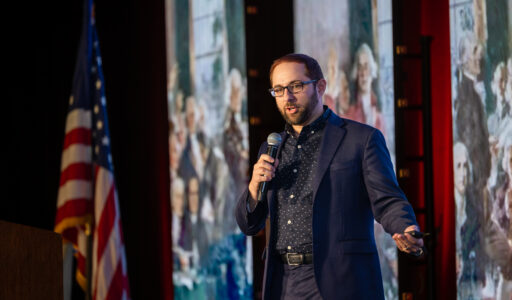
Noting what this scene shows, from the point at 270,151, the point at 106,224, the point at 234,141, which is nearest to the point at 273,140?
the point at 270,151

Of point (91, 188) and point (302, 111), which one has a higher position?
point (302, 111)

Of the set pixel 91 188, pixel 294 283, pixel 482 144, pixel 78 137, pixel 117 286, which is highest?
pixel 78 137

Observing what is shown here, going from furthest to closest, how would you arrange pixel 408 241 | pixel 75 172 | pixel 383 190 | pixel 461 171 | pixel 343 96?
1. pixel 75 172
2. pixel 343 96
3. pixel 461 171
4. pixel 383 190
5. pixel 408 241

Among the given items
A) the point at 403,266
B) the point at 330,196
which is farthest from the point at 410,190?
the point at 330,196

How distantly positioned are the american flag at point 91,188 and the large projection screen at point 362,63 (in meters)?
2.02

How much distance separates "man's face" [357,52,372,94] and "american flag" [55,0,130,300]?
233cm

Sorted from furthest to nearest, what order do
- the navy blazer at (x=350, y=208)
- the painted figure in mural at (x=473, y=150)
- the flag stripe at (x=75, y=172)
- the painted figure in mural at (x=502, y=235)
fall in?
the flag stripe at (x=75, y=172) < the painted figure in mural at (x=473, y=150) < the painted figure in mural at (x=502, y=235) < the navy blazer at (x=350, y=208)

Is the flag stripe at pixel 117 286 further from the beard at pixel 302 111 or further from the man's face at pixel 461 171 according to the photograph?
the beard at pixel 302 111

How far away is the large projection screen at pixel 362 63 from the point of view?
3725 mm

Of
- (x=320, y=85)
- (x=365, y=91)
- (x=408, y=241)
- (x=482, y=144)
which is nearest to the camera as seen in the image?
(x=408, y=241)

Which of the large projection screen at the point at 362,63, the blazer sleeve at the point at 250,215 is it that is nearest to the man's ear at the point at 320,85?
the blazer sleeve at the point at 250,215

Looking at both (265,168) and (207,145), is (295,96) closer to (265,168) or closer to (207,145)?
(265,168)

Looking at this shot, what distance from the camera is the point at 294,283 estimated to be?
2508mm

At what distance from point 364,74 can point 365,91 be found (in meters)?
0.10
